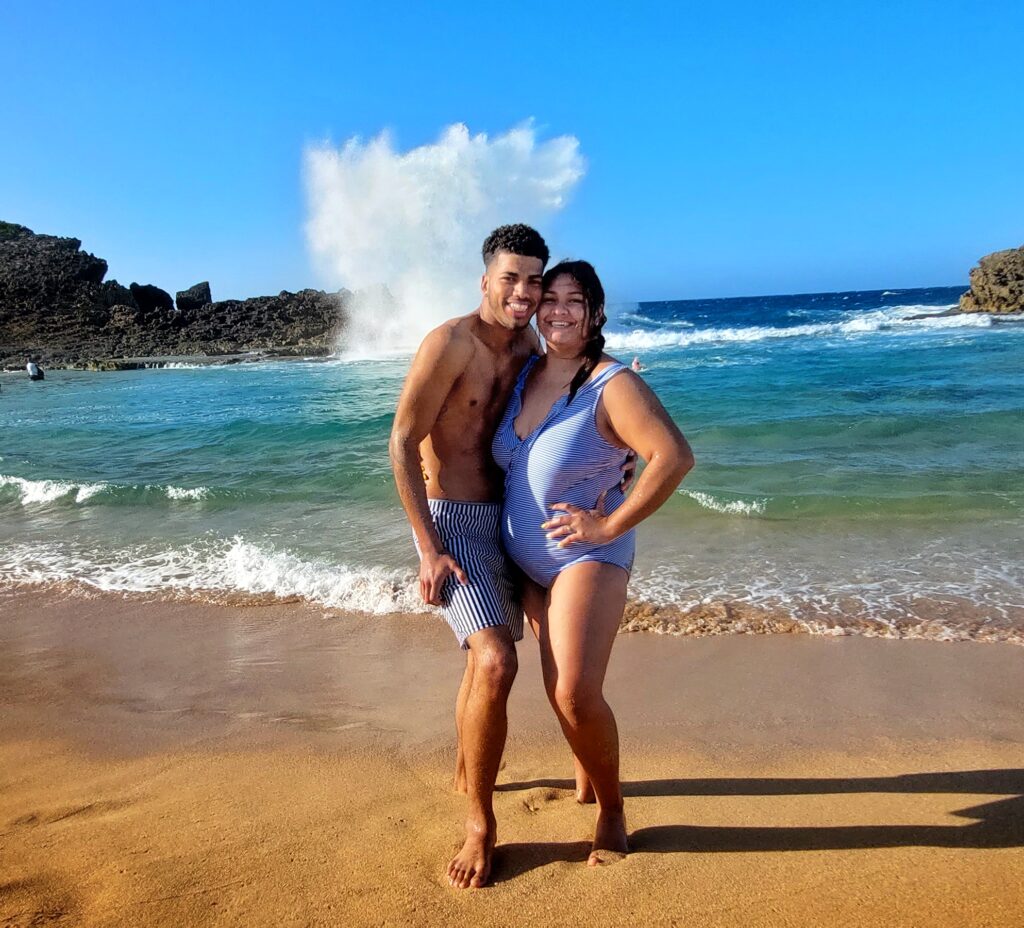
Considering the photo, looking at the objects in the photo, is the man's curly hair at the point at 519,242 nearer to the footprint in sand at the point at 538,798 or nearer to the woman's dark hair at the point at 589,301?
the woman's dark hair at the point at 589,301

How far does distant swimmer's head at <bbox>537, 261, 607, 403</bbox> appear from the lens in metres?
3.18

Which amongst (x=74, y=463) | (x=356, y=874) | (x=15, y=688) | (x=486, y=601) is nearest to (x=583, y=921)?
(x=356, y=874)

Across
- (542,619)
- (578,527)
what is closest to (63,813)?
(542,619)

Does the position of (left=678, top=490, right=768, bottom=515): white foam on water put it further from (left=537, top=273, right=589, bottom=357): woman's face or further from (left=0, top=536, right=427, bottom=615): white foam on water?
(left=537, top=273, right=589, bottom=357): woman's face

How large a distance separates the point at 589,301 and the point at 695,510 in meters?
5.90

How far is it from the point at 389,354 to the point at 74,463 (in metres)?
30.0

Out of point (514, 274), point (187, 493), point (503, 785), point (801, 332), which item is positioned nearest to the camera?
point (514, 274)

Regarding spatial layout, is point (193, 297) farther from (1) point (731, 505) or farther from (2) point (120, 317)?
(1) point (731, 505)

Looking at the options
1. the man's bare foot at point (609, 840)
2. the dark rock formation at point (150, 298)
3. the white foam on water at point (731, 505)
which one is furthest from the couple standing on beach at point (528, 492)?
the dark rock formation at point (150, 298)

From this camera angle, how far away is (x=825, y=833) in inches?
125

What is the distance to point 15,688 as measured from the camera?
16.6ft

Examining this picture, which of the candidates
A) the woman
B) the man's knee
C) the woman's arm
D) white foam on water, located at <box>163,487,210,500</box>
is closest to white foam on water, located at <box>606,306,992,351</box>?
white foam on water, located at <box>163,487,210,500</box>

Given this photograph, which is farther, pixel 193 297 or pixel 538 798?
pixel 193 297

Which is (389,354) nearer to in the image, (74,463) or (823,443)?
(74,463)
